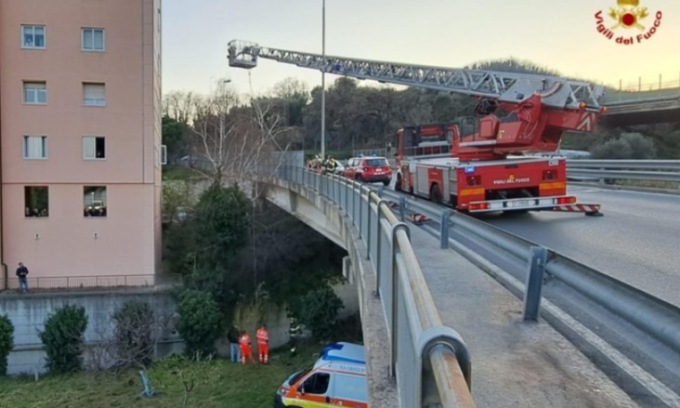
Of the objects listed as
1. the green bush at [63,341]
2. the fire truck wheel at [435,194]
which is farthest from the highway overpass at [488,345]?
the green bush at [63,341]

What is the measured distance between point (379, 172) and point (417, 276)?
2748cm

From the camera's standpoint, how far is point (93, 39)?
27688 mm

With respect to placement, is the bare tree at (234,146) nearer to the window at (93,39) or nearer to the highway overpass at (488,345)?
the window at (93,39)

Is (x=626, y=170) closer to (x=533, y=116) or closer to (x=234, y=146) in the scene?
(x=533, y=116)

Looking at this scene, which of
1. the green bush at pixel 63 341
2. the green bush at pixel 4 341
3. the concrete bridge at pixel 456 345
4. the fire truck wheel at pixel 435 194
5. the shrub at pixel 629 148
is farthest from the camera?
the shrub at pixel 629 148

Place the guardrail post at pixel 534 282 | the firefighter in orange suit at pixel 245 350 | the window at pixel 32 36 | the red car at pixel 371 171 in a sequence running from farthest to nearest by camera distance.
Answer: the red car at pixel 371 171, the window at pixel 32 36, the firefighter in orange suit at pixel 245 350, the guardrail post at pixel 534 282

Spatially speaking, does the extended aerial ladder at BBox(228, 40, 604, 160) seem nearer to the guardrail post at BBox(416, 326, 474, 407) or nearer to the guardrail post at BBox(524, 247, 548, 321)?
the guardrail post at BBox(524, 247, 548, 321)

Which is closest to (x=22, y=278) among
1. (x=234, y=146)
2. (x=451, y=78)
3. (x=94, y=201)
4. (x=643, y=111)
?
(x=94, y=201)

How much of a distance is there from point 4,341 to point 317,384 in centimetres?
1474

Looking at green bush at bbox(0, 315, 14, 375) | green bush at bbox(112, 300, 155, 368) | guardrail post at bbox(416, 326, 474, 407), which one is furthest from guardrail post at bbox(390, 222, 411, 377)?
green bush at bbox(0, 315, 14, 375)

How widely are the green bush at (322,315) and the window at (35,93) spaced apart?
636 inches

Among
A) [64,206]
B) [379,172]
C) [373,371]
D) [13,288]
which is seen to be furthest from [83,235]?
[373,371]

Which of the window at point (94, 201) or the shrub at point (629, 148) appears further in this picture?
the shrub at point (629, 148)

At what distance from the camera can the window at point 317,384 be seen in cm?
1631
